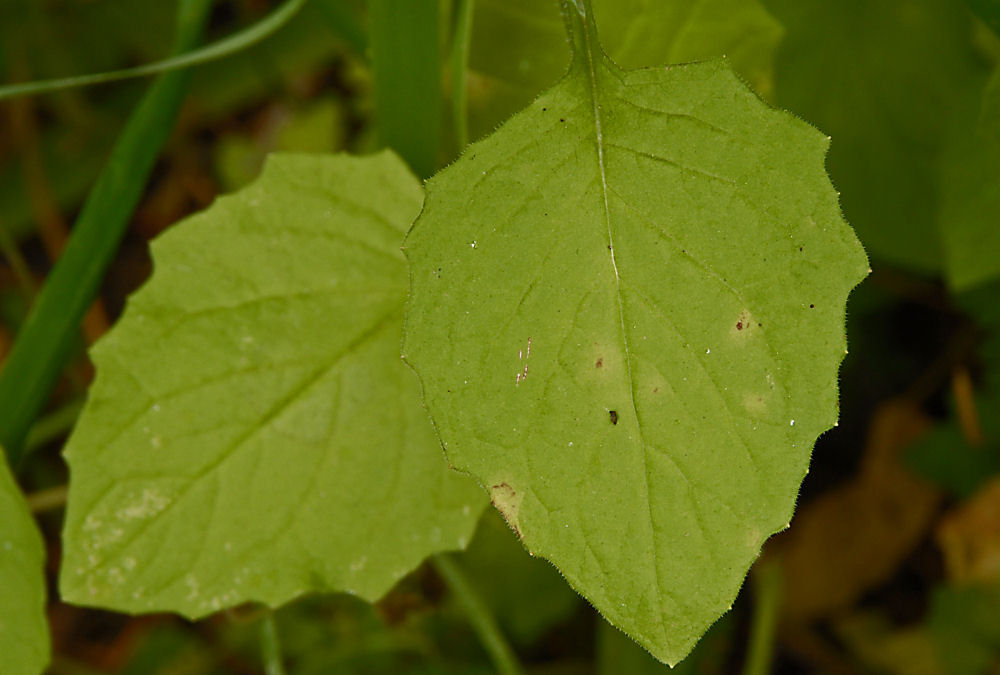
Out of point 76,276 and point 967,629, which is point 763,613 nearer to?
point 967,629

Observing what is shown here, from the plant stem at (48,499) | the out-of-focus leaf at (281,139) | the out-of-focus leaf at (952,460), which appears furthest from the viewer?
the out-of-focus leaf at (281,139)

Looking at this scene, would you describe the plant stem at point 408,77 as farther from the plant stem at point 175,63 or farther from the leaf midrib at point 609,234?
the leaf midrib at point 609,234

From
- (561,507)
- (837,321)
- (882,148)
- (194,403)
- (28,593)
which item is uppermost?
(837,321)

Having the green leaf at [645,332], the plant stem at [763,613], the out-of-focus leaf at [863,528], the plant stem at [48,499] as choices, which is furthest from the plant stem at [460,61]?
the out-of-focus leaf at [863,528]

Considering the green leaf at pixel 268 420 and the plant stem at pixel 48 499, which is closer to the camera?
the green leaf at pixel 268 420

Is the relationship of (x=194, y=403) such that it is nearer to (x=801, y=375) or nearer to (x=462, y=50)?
(x=462, y=50)

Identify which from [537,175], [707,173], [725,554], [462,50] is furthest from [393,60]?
[725,554]
